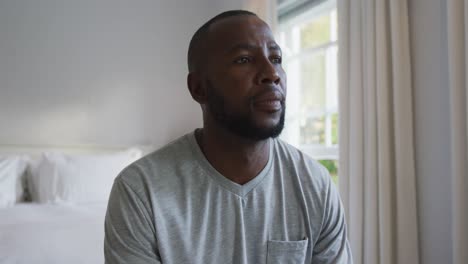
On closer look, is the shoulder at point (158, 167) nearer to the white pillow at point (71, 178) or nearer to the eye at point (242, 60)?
the eye at point (242, 60)

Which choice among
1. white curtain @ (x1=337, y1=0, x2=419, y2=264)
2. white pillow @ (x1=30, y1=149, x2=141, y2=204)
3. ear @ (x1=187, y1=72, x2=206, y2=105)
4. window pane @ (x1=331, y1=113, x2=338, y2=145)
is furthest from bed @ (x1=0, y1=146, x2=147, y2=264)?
window pane @ (x1=331, y1=113, x2=338, y2=145)

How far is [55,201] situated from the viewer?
259 cm

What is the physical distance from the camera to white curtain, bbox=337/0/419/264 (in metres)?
1.77

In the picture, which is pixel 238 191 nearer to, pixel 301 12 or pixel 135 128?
pixel 301 12

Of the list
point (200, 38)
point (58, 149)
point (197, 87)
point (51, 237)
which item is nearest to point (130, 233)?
point (197, 87)

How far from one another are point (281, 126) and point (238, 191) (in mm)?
202

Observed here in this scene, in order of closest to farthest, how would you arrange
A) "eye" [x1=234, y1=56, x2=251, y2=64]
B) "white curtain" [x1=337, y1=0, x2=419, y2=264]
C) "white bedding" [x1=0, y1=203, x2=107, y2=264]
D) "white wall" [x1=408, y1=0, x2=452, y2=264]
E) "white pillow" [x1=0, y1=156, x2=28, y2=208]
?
"eye" [x1=234, y1=56, x2=251, y2=64]
"white bedding" [x1=0, y1=203, x2=107, y2=264]
"white wall" [x1=408, y1=0, x2=452, y2=264]
"white curtain" [x1=337, y1=0, x2=419, y2=264]
"white pillow" [x1=0, y1=156, x2=28, y2=208]

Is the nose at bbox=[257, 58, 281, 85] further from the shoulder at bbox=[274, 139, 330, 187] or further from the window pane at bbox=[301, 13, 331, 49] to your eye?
the window pane at bbox=[301, 13, 331, 49]

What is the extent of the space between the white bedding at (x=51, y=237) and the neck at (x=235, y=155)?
0.85 m

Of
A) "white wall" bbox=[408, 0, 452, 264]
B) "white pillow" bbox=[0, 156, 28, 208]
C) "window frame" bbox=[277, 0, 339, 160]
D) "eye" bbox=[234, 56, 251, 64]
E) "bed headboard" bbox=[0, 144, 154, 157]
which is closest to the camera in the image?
"eye" bbox=[234, 56, 251, 64]

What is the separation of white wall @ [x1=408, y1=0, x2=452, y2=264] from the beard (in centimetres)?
103

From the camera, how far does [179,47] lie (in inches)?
144

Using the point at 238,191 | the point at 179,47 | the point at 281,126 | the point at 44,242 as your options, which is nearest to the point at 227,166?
the point at 238,191

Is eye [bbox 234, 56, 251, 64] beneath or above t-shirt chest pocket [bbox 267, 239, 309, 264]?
above
